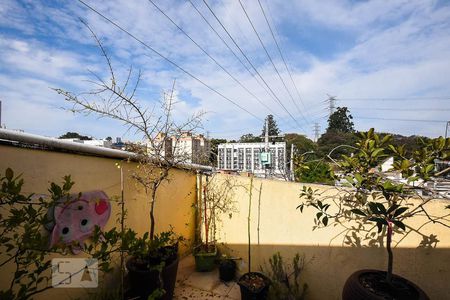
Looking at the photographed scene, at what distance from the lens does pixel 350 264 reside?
289 cm

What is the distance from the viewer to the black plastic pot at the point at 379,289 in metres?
1.96

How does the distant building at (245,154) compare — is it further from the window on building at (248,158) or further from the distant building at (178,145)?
the distant building at (178,145)

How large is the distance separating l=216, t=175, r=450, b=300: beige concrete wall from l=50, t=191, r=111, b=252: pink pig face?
2087 mm

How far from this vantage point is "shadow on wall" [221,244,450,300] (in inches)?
95.0

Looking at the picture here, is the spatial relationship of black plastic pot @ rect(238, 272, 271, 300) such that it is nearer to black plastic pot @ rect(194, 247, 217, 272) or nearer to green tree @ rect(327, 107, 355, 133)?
black plastic pot @ rect(194, 247, 217, 272)

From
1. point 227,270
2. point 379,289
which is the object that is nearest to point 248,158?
point 227,270

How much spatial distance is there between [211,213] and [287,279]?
178 cm

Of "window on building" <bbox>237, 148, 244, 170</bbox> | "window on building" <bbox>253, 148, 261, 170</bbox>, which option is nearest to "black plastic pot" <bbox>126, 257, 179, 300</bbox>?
"window on building" <bbox>253, 148, 261, 170</bbox>

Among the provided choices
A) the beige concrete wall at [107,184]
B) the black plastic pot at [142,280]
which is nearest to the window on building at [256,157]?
the beige concrete wall at [107,184]

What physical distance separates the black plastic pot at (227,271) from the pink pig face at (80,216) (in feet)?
6.38

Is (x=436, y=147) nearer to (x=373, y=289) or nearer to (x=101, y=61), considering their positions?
(x=373, y=289)

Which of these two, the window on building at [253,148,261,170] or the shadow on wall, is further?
the window on building at [253,148,261,170]

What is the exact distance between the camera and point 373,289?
2.09m

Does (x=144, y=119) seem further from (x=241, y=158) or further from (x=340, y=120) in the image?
(x=340, y=120)
